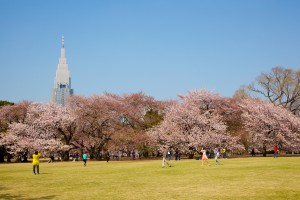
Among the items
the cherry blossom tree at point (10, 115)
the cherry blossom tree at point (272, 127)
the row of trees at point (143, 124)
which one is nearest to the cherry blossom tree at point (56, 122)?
the row of trees at point (143, 124)

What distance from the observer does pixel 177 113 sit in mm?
59719

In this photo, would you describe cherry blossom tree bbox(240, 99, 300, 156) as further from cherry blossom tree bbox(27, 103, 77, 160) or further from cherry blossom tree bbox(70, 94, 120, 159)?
cherry blossom tree bbox(27, 103, 77, 160)

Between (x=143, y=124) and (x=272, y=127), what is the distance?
23.8 meters

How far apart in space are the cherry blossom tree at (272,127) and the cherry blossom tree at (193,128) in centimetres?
516

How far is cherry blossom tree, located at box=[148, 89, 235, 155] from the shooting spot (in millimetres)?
57406

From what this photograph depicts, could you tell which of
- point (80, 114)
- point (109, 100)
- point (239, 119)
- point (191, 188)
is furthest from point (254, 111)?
point (191, 188)

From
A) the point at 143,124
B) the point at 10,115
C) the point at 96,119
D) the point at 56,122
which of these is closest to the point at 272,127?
the point at 143,124

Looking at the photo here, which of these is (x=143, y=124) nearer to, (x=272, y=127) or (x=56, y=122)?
(x=56, y=122)

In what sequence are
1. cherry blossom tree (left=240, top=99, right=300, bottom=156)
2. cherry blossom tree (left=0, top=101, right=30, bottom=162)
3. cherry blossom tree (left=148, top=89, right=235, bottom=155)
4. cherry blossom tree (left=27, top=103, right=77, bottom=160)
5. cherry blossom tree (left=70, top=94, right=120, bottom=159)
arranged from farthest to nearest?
cherry blossom tree (left=0, top=101, right=30, bottom=162) < cherry blossom tree (left=27, top=103, right=77, bottom=160) < cherry blossom tree (left=70, top=94, right=120, bottom=159) < cherry blossom tree (left=240, top=99, right=300, bottom=156) < cherry blossom tree (left=148, top=89, right=235, bottom=155)

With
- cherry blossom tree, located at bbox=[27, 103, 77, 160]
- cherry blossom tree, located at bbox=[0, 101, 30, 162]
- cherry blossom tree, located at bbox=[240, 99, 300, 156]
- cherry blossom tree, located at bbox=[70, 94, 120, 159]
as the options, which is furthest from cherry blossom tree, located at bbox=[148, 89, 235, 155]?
cherry blossom tree, located at bbox=[0, 101, 30, 162]

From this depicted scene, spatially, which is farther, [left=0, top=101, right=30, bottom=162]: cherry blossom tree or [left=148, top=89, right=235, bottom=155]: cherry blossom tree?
[left=0, top=101, right=30, bottom=162]: cherry blossom tree

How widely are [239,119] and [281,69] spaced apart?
16.7 m

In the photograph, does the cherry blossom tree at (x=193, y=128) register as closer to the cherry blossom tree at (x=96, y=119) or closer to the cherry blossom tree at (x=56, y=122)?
the cherry blossom tree at (x=96, y=119)

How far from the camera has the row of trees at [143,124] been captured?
5900cm
